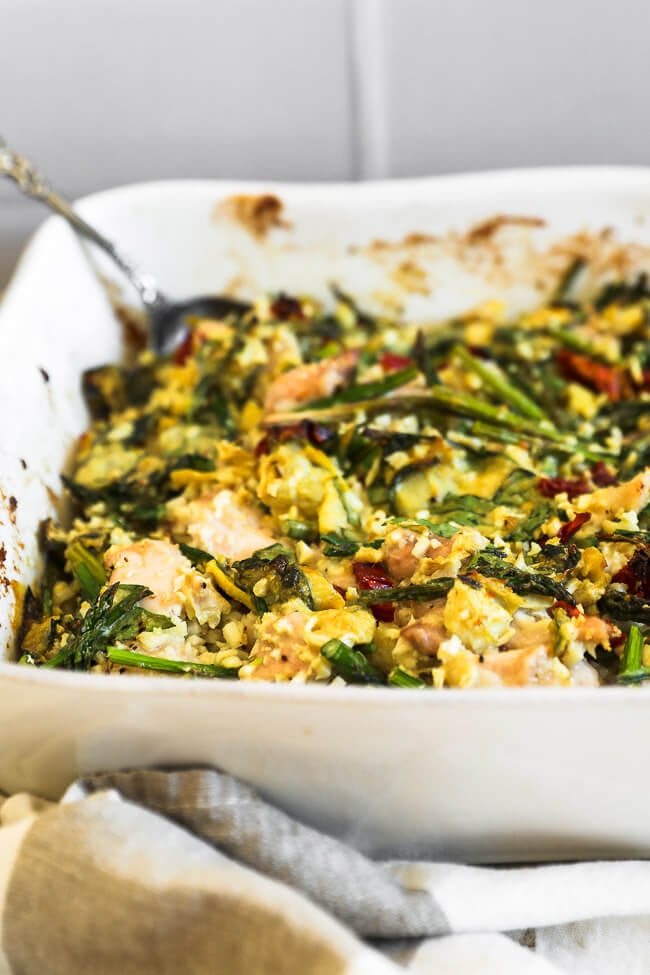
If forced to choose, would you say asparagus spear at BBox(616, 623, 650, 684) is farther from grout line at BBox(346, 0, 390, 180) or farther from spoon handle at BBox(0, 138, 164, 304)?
grout line at BBox(346, 0, 390, 180)

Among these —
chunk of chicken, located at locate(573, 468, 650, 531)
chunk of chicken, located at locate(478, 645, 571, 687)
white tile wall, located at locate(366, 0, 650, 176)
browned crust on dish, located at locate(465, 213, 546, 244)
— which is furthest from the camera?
white tile wall, located at locate(366, 0, 650, 176)

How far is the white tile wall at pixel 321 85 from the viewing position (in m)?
1.94

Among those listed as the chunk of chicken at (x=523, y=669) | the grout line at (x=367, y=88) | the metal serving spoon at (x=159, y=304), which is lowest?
the chunk of chicken at (x=523, y=669)

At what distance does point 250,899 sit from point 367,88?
1.65 meters

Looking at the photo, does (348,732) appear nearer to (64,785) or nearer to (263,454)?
(64,785)

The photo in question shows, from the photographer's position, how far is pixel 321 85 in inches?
79.5

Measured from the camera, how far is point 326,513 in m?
1.33

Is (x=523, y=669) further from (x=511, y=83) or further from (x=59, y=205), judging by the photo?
(x=511, y=83)

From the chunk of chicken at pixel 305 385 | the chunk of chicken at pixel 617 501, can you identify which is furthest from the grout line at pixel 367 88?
the chunk of chicken at pixel 617 501

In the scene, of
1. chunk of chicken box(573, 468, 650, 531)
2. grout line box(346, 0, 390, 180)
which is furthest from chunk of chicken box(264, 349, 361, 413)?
grout line box(346, 0, 390, 180)

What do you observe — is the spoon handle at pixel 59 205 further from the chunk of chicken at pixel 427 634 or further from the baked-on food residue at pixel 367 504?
the chunk of chicken at pixel 427 634

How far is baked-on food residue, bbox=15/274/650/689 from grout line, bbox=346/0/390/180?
0.43 metres

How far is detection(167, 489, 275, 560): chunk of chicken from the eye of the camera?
1.33 m

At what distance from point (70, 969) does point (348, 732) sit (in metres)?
0.35
